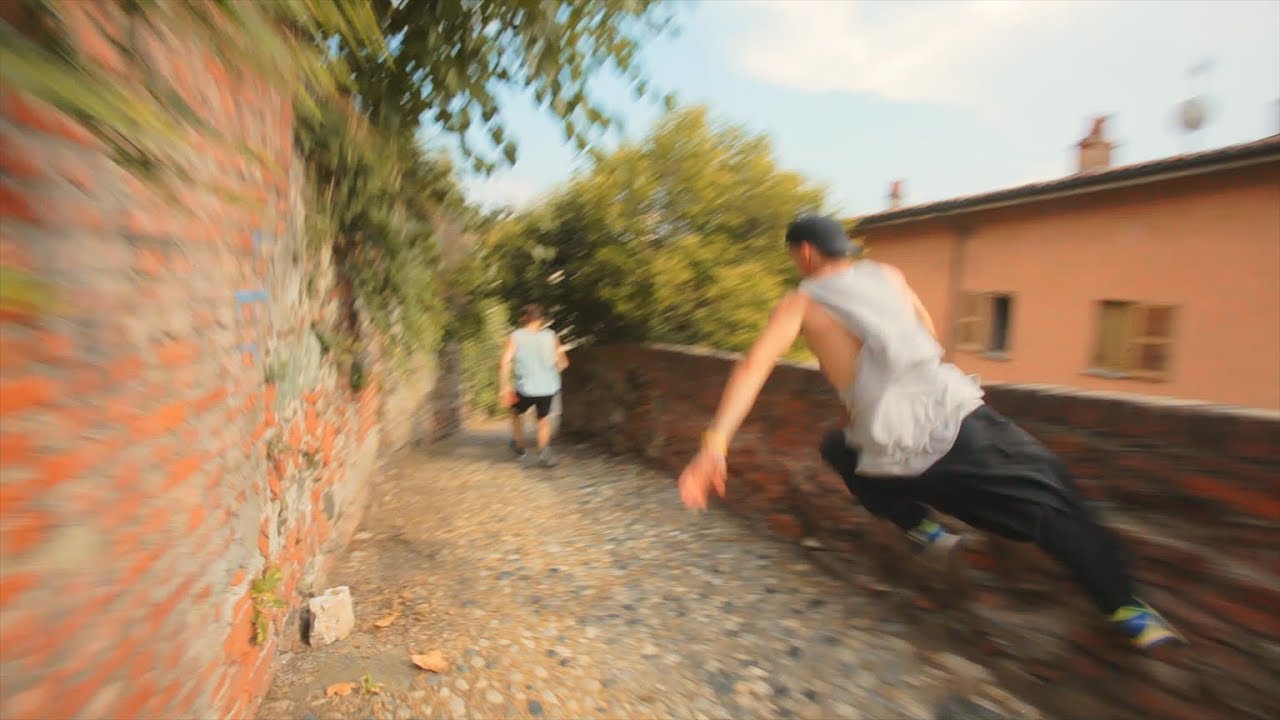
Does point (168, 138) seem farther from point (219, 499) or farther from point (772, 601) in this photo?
point (772, 601)

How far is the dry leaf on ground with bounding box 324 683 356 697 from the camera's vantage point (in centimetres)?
278

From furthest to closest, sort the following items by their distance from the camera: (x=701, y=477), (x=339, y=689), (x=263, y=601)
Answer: (x=339, y=689) → (x=263, y=601) → (x=701, y=477)

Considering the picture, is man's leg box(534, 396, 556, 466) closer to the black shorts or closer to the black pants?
the black shorts

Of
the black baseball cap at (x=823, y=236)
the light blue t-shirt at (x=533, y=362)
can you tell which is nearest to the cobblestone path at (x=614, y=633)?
the black baseball cap at (x=823, y=236)

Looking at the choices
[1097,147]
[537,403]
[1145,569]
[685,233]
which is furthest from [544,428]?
[1097,147]

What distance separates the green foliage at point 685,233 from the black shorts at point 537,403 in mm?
1103

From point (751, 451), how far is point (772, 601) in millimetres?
1475

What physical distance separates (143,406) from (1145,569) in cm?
298

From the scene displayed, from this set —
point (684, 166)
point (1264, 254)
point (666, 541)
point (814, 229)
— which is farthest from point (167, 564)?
point (1264, 254)

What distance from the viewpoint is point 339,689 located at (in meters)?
2.80

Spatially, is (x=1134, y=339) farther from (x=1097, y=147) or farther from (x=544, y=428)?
(x=544, y=428)

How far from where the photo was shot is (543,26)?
348cm

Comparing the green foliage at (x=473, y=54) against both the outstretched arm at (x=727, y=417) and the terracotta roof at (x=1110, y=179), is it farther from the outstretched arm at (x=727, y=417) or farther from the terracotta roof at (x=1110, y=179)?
the terracotta roof at (x=1110, y=179)

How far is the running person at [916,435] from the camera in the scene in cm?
234
